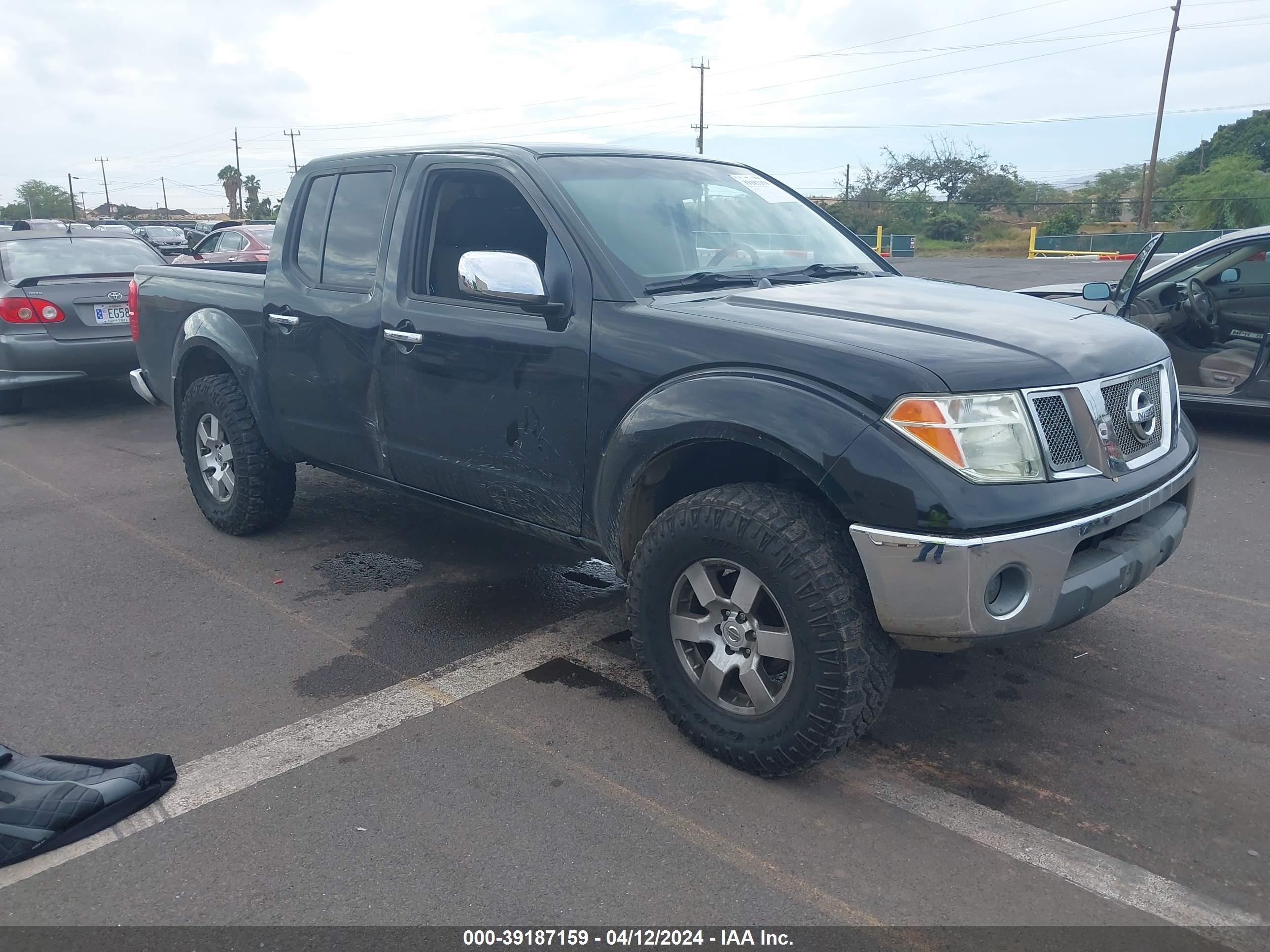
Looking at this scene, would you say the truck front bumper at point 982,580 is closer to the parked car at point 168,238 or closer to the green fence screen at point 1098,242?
the parked car at point 168,238

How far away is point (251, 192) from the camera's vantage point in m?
94.8

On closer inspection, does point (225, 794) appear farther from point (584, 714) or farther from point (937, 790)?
point (937, 790)

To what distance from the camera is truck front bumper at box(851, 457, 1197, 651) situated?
2748mm

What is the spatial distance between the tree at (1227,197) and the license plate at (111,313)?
41.9 meters

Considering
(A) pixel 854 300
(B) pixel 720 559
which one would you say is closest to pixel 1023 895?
(B) pixel 720 559

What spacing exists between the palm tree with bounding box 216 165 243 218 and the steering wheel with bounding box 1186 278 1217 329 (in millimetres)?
95207

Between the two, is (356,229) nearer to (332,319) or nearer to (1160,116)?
(332,319)

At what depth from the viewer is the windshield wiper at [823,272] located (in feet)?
13.4

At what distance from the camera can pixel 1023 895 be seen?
2639 millimetres

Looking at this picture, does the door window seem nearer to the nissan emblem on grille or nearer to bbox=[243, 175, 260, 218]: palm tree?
the nissan emblem on grille

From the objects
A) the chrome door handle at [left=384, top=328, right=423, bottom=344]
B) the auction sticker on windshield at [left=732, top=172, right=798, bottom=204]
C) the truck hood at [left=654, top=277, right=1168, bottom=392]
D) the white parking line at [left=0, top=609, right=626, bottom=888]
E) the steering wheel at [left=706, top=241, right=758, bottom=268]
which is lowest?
the white parking line at [left=0, top=609, right=626, bottom=888]

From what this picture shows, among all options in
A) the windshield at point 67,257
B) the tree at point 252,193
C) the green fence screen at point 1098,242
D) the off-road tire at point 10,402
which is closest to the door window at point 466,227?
the windshield at point 67,257

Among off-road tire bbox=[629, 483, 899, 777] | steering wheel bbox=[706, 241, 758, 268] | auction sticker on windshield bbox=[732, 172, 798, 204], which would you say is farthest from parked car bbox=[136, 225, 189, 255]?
off-road tire bbox=[629, 483, 899, 777]
